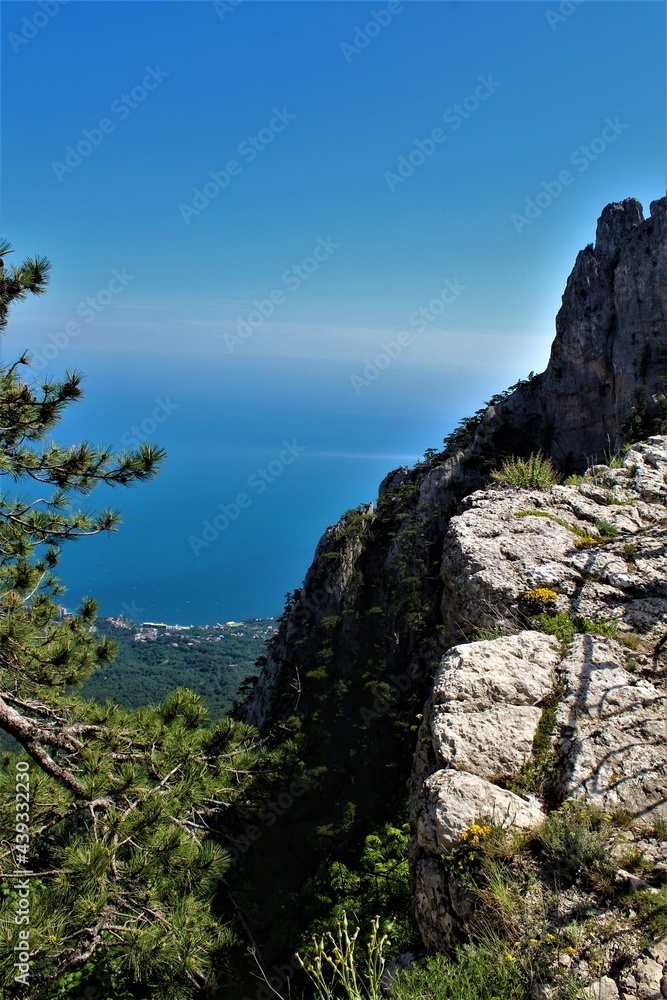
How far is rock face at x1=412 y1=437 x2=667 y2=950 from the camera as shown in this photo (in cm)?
293

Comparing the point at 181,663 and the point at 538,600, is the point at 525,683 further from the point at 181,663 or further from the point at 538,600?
the point at 181,663

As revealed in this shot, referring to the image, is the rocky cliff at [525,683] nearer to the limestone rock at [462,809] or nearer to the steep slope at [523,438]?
the limestone rock at [462,809]

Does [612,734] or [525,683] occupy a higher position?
[525,683]

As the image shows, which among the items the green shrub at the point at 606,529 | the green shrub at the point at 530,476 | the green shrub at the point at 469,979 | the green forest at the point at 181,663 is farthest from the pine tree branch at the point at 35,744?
the green forest at the point at 181,663

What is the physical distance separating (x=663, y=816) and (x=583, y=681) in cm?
92

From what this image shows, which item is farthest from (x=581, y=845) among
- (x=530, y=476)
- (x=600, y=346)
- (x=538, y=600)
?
(x=600, y=346)

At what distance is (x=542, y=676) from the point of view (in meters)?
3.75

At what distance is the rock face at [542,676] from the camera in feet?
9.62

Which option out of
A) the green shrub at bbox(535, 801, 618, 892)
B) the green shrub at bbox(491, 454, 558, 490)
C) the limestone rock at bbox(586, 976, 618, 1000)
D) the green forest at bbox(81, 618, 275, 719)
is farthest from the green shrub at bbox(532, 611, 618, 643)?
the green forest at bbox(81, 618, 275, 719)

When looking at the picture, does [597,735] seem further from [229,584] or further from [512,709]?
[229,584]

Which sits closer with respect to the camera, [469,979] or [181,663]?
[469,979]

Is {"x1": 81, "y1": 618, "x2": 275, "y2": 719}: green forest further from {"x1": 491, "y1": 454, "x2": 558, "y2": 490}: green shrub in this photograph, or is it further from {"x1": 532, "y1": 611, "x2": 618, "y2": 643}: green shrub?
{"x1": 532, "y1": 611, "x2": 618, "y2": 643}: green shrub

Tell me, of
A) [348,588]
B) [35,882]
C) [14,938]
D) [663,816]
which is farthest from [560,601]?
[348,588]

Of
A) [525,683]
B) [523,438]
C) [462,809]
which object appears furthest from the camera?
[523,438]
